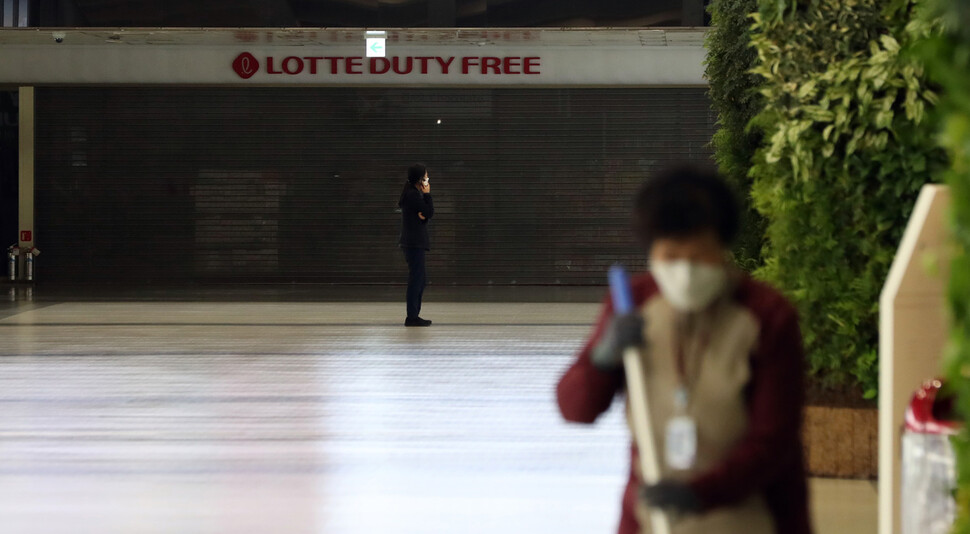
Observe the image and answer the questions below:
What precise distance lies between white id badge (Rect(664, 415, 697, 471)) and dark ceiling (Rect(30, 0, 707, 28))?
62.0 feet

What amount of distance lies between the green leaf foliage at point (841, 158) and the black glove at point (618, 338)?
350 cm

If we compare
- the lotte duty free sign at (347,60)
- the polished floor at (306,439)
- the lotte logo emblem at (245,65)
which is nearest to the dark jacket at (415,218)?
the polished floor at (306,439)

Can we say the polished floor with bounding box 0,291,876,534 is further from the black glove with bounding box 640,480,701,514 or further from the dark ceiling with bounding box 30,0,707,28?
the dark ceiling with bounding box 30,0,707,28

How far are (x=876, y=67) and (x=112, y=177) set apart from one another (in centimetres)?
1735

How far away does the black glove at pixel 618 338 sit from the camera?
2072 mm

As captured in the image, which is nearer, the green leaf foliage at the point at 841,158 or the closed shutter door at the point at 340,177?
the green leaf foliage at the point at 841,158

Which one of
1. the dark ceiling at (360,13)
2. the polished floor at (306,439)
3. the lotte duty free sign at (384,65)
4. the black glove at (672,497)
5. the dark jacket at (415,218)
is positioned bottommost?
the polished floor at (306,439)

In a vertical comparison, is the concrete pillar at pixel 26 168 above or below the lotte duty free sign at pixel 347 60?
below

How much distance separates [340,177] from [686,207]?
18719 millimetres

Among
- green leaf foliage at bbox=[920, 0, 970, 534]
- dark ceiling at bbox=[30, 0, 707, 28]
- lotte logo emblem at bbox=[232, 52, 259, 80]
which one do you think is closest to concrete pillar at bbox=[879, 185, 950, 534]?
green leaf foliage at bbox=[920, 0, 970, 534]

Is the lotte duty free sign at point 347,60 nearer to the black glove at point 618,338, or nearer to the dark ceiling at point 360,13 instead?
the dark ceiling at point 360,13

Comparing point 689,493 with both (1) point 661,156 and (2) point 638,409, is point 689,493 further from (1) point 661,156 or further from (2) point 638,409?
(1) point 661,156

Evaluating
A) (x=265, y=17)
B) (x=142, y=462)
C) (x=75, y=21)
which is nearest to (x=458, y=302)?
(x=265, y=17)

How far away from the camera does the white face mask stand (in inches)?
82.8
